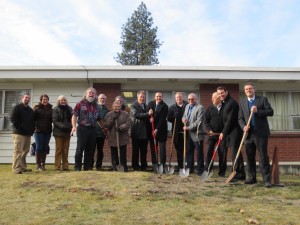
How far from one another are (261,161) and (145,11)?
41.6m

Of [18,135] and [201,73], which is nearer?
[18,135]

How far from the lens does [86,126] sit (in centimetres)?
812

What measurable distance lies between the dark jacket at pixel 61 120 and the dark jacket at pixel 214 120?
3.30 meters

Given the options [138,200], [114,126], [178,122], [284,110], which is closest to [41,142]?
[114,126]

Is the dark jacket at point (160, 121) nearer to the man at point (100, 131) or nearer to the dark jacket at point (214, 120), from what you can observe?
the dark jacket at point (214, 120)

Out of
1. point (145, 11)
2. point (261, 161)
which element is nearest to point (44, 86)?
point (261, 161)

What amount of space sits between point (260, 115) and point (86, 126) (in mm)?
3843

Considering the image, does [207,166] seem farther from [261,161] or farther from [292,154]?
[292,154]

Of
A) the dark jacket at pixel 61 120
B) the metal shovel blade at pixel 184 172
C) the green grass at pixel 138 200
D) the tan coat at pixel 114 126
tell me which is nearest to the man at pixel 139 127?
the tan coat at pixel 114 126

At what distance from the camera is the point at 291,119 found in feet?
41.0

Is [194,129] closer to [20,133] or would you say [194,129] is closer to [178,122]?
[178,122]

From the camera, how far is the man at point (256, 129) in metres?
6.58

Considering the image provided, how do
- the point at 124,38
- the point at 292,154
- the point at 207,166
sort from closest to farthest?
the point at 207,166 < the point at 292,154 < the point at 124,38

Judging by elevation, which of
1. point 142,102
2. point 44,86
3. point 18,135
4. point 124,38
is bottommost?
point 18,135
